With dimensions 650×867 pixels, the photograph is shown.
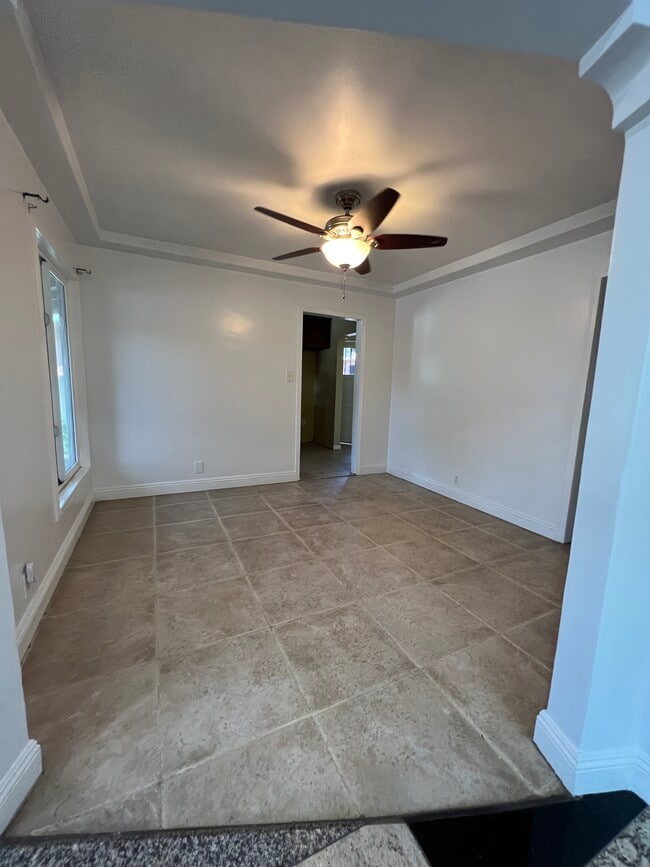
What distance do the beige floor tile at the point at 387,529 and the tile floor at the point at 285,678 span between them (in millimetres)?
91

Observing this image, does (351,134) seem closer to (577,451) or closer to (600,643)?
(600,643)

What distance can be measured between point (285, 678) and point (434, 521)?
2168mm

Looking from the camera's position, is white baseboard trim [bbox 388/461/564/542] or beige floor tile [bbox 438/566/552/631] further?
white baseboard trim [bbox 388/461/564/542]

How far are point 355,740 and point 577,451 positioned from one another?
2.66m

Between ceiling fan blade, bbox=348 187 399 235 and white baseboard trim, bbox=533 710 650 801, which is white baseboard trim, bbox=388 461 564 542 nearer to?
white baseboard trim, bbox=533 710 650 801

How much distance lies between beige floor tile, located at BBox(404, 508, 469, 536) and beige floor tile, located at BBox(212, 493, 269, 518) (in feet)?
4.82

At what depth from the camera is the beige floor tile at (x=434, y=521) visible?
3.10 meters

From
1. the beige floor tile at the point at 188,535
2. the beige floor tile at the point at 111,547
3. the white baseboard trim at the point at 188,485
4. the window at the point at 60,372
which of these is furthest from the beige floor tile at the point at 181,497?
the window at the point at 60,372

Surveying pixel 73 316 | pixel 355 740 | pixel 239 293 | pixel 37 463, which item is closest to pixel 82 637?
pixel 37 463

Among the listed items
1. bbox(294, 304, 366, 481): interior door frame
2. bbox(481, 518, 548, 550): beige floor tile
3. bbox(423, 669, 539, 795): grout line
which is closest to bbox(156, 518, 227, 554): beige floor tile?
bbox(294, 304, 366, 481): interior door frame

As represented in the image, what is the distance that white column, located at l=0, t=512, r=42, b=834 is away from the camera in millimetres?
969

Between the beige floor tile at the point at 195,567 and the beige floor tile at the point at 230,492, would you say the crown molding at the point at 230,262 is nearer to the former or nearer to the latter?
the beige floor tile at the point at 230,492

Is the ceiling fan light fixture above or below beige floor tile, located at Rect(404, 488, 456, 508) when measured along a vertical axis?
above

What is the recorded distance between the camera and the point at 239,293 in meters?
3.83
